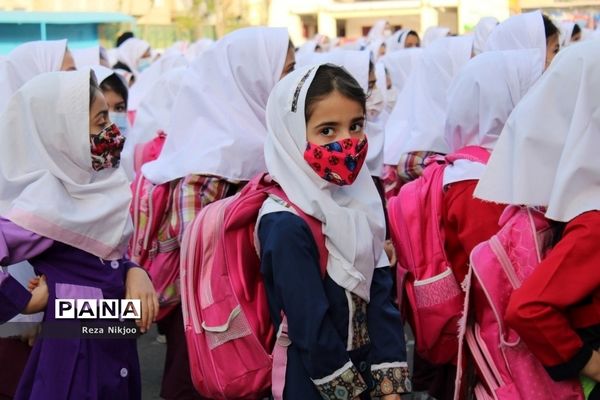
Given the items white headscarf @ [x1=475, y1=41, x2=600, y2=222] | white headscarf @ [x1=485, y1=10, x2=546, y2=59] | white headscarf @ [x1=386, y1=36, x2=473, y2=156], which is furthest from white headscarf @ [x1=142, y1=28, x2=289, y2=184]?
white headscarf @ [x1=485, y1=10, x2=546, y2=59]

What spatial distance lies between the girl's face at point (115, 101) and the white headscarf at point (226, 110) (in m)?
1.36

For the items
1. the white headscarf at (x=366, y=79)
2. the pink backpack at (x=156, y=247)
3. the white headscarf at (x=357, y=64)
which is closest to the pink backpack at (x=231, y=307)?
the pink backpack at (x=156, y=247)

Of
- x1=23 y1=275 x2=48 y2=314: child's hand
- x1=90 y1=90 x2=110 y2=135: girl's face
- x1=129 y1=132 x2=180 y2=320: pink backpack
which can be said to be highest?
x1=90 y1=90 x2=110 y2=135: girl's face

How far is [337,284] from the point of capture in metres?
2.64

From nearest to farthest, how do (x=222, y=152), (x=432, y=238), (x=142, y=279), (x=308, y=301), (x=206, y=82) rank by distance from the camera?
(x=308, y=301)
(x=142, y=279)
(x=432, y=238)
(x=222, y=152)
(x=206, y=82)

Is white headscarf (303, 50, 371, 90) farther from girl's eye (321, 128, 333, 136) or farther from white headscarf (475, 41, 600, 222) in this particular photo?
white headscarf (475, 41, 600, 222)

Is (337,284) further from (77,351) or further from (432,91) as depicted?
(432,91)

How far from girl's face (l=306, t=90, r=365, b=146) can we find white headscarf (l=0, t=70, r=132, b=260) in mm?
703

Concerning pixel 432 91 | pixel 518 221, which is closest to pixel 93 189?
pixel 518 221

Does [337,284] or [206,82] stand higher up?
[206,82]

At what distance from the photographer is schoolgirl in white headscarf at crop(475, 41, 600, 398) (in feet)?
7.76

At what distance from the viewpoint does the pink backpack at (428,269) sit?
3.19 metres

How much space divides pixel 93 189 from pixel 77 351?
50 cm

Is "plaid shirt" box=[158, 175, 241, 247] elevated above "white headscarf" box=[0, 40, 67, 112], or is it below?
below
